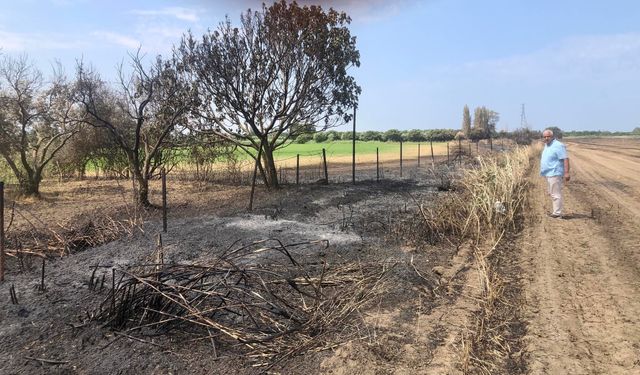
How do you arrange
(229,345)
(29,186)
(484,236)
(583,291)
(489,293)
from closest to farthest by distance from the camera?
(229,345) < (489,293) < (583,291) < (484,236) < (29,186)

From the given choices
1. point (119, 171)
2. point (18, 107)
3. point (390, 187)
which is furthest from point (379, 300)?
point (119, 171)

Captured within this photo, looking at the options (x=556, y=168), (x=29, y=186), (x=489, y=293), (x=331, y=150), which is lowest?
(x=489, y=293)

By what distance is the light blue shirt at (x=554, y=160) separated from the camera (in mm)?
9432

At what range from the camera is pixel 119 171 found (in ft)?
69.0

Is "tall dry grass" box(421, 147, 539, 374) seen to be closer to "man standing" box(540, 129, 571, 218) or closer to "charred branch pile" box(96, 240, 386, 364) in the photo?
"man standing" box(540, 129, 571, 218)

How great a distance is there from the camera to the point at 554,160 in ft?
31.2

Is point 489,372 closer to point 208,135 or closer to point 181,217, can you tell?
point 181,217

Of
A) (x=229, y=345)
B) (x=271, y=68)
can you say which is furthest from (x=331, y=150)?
(x=229, y=345)

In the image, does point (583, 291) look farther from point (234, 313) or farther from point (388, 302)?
point (234, 313)

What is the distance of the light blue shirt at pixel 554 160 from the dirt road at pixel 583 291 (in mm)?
974

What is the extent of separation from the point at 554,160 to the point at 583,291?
4.94 metres

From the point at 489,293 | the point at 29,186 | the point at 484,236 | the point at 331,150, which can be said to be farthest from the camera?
the point at 331,150

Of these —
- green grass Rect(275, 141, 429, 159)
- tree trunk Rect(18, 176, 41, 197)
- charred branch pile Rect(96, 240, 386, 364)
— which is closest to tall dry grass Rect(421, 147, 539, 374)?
charred branch pile Rect(96, 240, 386, 364)

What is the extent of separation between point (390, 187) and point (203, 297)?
1160cm
